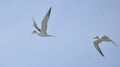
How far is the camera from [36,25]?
32656mm

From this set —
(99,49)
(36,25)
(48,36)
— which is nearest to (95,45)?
(99,49)

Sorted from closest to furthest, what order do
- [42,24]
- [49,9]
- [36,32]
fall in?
[49,9], [42,24], [36,32]

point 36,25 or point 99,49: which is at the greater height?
point 36,25

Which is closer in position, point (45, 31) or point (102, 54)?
point (102, 54)

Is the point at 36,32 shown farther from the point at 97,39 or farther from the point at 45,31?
the point at 97,39

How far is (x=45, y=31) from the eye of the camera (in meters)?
30.6

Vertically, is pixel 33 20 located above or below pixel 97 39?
above

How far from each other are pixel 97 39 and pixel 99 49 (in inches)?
31.9

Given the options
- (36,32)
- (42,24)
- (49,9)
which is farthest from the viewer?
(36,32)

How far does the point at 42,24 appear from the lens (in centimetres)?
2994

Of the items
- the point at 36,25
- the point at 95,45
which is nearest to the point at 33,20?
the point at 36,25

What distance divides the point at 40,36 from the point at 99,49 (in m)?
4.66

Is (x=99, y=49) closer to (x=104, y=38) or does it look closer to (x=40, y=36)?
(x=104, y=38)

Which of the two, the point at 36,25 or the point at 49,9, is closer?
the point at 49,9
